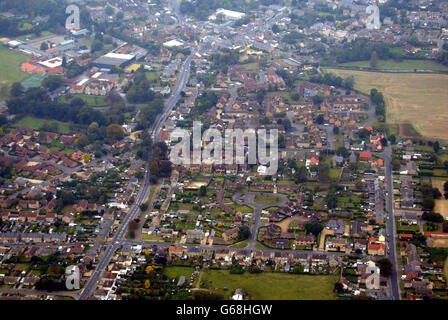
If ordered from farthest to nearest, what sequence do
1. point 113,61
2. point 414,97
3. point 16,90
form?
point 113,61, point 16,90, point 414,97

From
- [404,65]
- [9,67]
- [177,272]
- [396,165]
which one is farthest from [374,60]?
[9,67]

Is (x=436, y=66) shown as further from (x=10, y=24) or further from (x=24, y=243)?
(x=10, y=24)

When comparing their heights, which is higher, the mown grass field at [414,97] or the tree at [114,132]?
the mown grass field at [414,97]

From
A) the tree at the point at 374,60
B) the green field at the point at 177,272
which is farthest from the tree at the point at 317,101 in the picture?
the green field at the point at 177,272

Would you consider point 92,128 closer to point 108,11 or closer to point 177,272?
point 177,272

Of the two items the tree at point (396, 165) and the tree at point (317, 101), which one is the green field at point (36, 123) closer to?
the tree at point (317, 101)

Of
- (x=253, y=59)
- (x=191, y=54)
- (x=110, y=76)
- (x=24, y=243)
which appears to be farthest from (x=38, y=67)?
(x=24, y=243)

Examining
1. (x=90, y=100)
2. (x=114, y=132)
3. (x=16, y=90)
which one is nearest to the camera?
(x=114, y=132)
